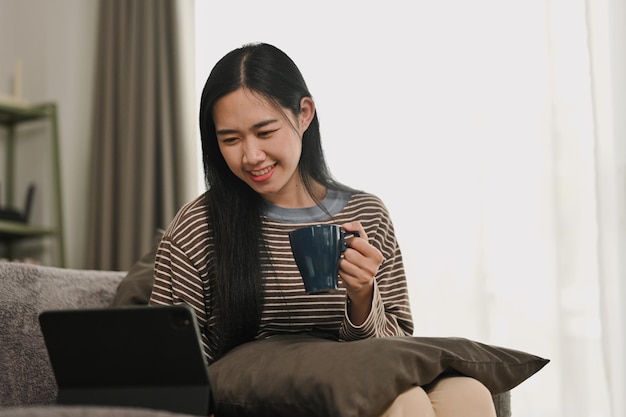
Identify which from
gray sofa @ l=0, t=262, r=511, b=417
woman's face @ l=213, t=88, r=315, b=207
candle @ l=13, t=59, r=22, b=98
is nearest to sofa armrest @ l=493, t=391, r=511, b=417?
gray sofa @ l=0, t=262, r=511, b=417

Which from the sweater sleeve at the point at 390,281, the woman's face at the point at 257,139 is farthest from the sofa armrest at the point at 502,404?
the woman's face at the point at 257,139

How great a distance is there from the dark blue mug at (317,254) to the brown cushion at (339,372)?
0.10 metres

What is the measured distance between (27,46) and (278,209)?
2.63m

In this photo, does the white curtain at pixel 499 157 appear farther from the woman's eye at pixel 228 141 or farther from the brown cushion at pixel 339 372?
Answer: the woman's eye at pixel 228 141

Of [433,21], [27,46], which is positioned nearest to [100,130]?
[27,46]

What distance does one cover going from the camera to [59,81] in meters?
3.94

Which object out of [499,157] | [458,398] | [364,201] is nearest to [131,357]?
[458,398]

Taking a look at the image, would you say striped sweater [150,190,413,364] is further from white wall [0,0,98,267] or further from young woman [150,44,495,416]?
white wall [0,0,98,267]

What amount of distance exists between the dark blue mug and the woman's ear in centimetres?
44

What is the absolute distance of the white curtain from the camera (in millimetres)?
2578

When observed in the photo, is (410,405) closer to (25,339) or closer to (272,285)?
(272,285)

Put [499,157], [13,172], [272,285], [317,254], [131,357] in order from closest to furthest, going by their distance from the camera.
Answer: [131,357] → [317,254] → [272,285] → [499,157] → [13,172]

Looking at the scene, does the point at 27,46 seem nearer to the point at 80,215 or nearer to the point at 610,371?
the point at 80,215

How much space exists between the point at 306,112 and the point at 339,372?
654mm
